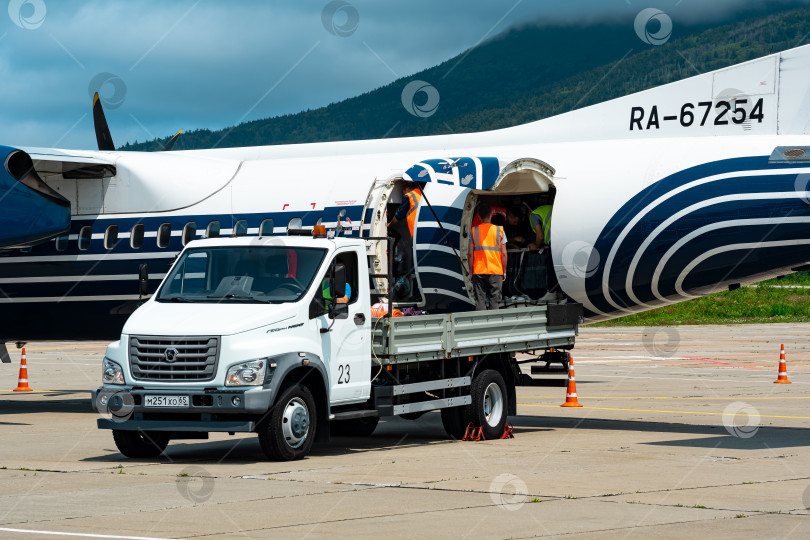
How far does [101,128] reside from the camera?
24156 mm

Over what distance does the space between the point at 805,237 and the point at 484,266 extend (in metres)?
4.50

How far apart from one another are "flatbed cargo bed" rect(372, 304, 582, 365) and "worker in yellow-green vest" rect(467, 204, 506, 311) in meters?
0.63

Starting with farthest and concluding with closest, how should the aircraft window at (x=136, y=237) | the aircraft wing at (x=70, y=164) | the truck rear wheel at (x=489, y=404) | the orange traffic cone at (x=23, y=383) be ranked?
the orange traffic cone at (x=23, y=383), the aircraft wing at (x=70, y=164), the aircraft window at (x=136, y=237), the truck rear wheel at (x=489, y=404)

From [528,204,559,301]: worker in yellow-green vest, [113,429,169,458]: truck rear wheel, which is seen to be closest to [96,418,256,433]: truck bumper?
[113,429,169,458]: truck rear wheel

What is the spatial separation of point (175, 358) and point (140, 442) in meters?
1.34

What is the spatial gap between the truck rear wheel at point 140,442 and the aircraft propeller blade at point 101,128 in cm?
1220

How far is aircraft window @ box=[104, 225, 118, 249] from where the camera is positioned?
19656 mm

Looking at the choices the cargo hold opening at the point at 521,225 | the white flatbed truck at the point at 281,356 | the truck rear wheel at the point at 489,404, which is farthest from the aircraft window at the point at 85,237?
the truck rear wheel at the point at 489,404

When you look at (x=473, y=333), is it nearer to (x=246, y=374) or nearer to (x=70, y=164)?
(x=246, y=374)

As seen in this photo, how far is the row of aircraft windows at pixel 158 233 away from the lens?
61.2 ft

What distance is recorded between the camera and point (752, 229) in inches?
605

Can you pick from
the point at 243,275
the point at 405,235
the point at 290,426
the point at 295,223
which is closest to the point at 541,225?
the point at 405,235

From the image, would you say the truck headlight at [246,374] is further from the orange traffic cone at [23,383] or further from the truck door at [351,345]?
the orange traffic cone at [23,383]

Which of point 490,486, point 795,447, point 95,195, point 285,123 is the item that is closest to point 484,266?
point 795,447
